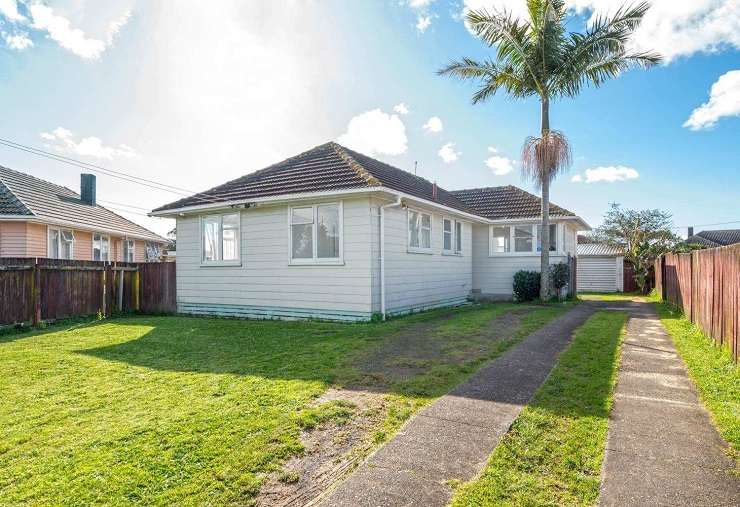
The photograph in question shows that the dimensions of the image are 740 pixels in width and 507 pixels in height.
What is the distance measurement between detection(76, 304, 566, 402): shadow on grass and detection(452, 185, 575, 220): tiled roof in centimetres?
734

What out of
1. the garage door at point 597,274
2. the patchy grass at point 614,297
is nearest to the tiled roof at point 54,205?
the patchy grass at point 614,297

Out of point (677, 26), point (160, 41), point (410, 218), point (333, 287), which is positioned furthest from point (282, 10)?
point (677, 26)

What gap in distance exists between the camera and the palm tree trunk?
14711mm

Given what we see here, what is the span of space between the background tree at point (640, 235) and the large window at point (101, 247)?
2745cm

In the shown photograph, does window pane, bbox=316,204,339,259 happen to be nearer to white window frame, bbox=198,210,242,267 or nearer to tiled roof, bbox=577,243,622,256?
white window frame, bbox=198,210,242,267

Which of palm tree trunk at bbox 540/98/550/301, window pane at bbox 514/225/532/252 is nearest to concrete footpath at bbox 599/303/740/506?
palm tree trunk at bbox 540/98/550/301

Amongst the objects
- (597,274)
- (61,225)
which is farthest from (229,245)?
(597,274)

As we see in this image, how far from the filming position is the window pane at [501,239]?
17203mm

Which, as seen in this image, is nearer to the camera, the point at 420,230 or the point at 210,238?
the point at 420,230

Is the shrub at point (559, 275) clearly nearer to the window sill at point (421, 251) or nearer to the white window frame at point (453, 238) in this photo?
the white window frame at point (453, 238)

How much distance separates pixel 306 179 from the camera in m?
11.1

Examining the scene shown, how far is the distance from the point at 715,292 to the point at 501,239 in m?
10.7

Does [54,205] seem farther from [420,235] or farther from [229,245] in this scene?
[420,235]

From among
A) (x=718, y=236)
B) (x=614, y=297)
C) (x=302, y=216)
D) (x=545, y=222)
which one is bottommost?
(x=614, y=297)
